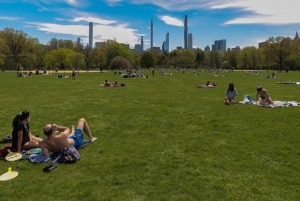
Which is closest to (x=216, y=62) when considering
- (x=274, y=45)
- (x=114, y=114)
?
(x=274, y=45)

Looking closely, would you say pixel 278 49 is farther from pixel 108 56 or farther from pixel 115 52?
pixel 108 56

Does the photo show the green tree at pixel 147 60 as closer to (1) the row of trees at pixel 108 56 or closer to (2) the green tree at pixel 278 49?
(1) the row of trees at pixel 108 56

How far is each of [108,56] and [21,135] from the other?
340 feet

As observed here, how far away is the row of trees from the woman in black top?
7863cm

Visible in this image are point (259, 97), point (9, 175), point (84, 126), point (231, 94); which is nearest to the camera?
point (9, 175)

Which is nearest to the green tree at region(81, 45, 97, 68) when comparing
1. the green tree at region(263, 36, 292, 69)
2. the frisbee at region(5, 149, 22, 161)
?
the green tree at region(263, 36, 292, 69)

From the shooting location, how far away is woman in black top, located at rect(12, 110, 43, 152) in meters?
6.62

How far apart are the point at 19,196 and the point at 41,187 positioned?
423 mm

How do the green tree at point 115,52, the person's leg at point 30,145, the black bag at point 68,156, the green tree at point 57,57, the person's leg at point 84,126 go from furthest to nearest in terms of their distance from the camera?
the green tree at point 115,52, the green tree at point 57,57, the person's leg at point 84,126, the person's leg at point 30,145, the black bag at point 68,156

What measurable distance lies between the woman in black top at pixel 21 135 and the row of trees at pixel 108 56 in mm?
78629

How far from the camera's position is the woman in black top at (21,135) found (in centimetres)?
662

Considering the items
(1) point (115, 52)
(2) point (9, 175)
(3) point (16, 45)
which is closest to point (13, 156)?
(2) point (9, 175)

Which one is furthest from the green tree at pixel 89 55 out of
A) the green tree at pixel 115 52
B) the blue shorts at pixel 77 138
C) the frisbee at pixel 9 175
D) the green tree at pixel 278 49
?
the frisbee at pixel 9 175

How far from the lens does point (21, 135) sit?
6.63m
